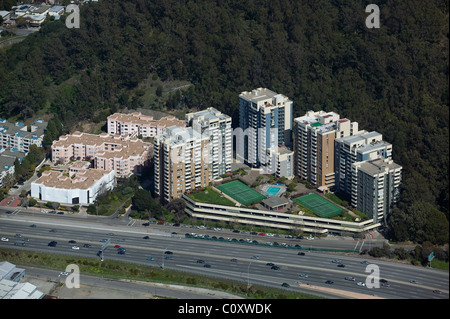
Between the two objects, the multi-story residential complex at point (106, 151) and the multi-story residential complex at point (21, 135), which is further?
the multi-story residential complex at point (21, 135)

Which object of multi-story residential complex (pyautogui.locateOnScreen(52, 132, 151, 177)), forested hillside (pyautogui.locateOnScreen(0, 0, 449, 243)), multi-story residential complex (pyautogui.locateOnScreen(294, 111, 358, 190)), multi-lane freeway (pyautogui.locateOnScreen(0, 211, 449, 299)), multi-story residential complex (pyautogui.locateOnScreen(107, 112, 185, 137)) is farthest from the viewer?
multi-story residential complex (pyautogui.locateOnScreen(107, 112, 185, 137))

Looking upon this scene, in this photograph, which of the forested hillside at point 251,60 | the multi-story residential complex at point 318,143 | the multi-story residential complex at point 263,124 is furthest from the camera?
the forested hillside at point 251,60

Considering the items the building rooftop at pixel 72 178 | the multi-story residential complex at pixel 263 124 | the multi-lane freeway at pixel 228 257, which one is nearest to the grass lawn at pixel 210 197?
the multi-lane freeway at pixel 228 257

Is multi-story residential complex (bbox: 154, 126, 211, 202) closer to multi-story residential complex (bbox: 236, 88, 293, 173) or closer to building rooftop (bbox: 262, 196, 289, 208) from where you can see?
multi-story residential complex (bbox: 236, 88, 293, 173)

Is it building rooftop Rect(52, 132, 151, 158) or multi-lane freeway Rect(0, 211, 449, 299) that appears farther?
building rooftop Rect(52, 132, 151, 158)

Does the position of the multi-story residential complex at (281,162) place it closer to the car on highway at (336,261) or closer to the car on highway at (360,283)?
the car on highway at (336,261)

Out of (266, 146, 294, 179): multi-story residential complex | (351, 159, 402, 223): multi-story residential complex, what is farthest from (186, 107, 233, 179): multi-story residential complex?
(351, 159, 402, 223): multi-story residential complex

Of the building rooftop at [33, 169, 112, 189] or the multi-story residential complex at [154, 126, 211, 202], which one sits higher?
the multi-story residential complex at [154, 126, 211, 202]

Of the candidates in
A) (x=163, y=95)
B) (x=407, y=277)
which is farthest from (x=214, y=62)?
(x=407, y=277)
